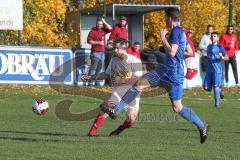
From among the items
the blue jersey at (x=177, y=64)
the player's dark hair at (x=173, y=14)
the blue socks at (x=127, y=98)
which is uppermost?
the player's dark hair at (x=173, y=14)

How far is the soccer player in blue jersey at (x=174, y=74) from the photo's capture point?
12.9 metres

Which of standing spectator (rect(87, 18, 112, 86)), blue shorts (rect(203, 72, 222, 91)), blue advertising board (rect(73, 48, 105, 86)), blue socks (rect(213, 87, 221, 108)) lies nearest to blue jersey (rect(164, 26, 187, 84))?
blue socks (rect(213, 87, 221, 108))

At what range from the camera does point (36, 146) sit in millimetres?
12383

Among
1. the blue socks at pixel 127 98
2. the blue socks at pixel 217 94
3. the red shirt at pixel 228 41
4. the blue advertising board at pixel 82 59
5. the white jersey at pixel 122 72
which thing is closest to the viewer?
the blue socks at pixel 127 98

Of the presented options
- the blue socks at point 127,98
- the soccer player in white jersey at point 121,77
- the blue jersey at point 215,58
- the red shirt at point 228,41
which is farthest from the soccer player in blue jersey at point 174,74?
the red shirt at point 228,41

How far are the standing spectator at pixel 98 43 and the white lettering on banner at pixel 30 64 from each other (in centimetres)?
109

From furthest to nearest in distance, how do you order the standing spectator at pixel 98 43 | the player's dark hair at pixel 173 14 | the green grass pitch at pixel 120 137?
the standing spectator at pixel 98 43, the player's dark hair at pixel 173 14, the green grass pitch at pixel 120 137

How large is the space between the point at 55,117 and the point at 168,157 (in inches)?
275

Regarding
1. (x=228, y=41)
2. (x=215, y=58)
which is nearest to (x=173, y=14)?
(x=215, y=58)

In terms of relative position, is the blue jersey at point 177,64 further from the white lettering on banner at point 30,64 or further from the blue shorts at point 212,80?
the white lettering on banner at point 30,64

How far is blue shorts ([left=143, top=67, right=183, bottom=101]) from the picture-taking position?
1323cm

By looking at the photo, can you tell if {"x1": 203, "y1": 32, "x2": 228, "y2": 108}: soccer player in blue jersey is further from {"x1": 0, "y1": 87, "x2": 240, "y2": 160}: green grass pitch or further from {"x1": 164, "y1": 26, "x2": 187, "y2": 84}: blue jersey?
{"x1": 164, "y1": 26, "x2": 187, "y2": 84}: blue jersey

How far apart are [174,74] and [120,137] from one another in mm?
1639

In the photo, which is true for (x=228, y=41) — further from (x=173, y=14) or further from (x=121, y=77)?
(x=173, y=14)
